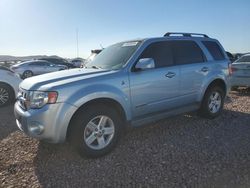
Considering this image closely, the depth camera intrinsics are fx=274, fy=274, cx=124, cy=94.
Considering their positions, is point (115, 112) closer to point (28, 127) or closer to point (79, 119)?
point (79, 119)

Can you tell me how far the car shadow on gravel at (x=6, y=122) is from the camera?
5.68 m

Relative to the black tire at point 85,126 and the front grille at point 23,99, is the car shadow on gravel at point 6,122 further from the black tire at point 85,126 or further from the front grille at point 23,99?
the black tire at point 85,126

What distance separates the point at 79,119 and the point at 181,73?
7.77 feet

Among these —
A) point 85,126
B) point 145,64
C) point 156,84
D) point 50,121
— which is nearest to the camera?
point 50,121

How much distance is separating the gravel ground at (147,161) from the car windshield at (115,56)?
140 cm

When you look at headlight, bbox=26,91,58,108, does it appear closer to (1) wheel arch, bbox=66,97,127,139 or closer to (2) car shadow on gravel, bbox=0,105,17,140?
(1) wheel arch, bbox=66,97,127,139

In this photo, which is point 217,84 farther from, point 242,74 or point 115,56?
point 242,74

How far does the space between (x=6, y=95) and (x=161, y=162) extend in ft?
19.8

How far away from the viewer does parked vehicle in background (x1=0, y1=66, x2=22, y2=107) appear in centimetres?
826

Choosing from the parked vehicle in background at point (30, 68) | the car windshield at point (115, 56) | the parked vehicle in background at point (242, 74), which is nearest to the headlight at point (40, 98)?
the car windshield at point (115, 56)

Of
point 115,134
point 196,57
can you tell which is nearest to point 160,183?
point 115,134

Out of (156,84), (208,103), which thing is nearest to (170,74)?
(156,84)

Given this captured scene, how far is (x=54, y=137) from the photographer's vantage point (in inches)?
151

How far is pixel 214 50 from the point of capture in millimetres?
6309
